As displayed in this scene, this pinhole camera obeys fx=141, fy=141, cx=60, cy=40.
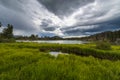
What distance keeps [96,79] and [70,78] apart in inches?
63.7

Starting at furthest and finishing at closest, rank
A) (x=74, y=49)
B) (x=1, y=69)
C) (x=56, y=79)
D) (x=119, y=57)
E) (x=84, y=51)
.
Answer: (x=74, y=49) → (x=84, y=51) → (x=119, y=57) → (x=1, y=69) → (x=56, y=79)

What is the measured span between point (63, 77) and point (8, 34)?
101 metres

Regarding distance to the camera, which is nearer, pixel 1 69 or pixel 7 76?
pixel 7 76

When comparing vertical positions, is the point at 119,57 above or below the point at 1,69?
below

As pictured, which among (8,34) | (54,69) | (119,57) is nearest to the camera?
(54,69)

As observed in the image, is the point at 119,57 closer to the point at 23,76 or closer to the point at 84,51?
the point at 84,51

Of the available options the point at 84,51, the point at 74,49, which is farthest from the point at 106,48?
the point at 74,49

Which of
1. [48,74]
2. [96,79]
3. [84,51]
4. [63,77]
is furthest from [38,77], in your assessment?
[84,51]

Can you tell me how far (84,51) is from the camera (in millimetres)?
35719

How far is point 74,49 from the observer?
4075 cm

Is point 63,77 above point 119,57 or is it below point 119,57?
above

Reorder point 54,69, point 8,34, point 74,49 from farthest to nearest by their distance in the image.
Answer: point 8,34
point 74,49
point 54,69

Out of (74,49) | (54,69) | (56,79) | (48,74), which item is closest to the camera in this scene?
(56,79)

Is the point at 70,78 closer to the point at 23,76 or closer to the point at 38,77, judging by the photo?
the point at 38,77
